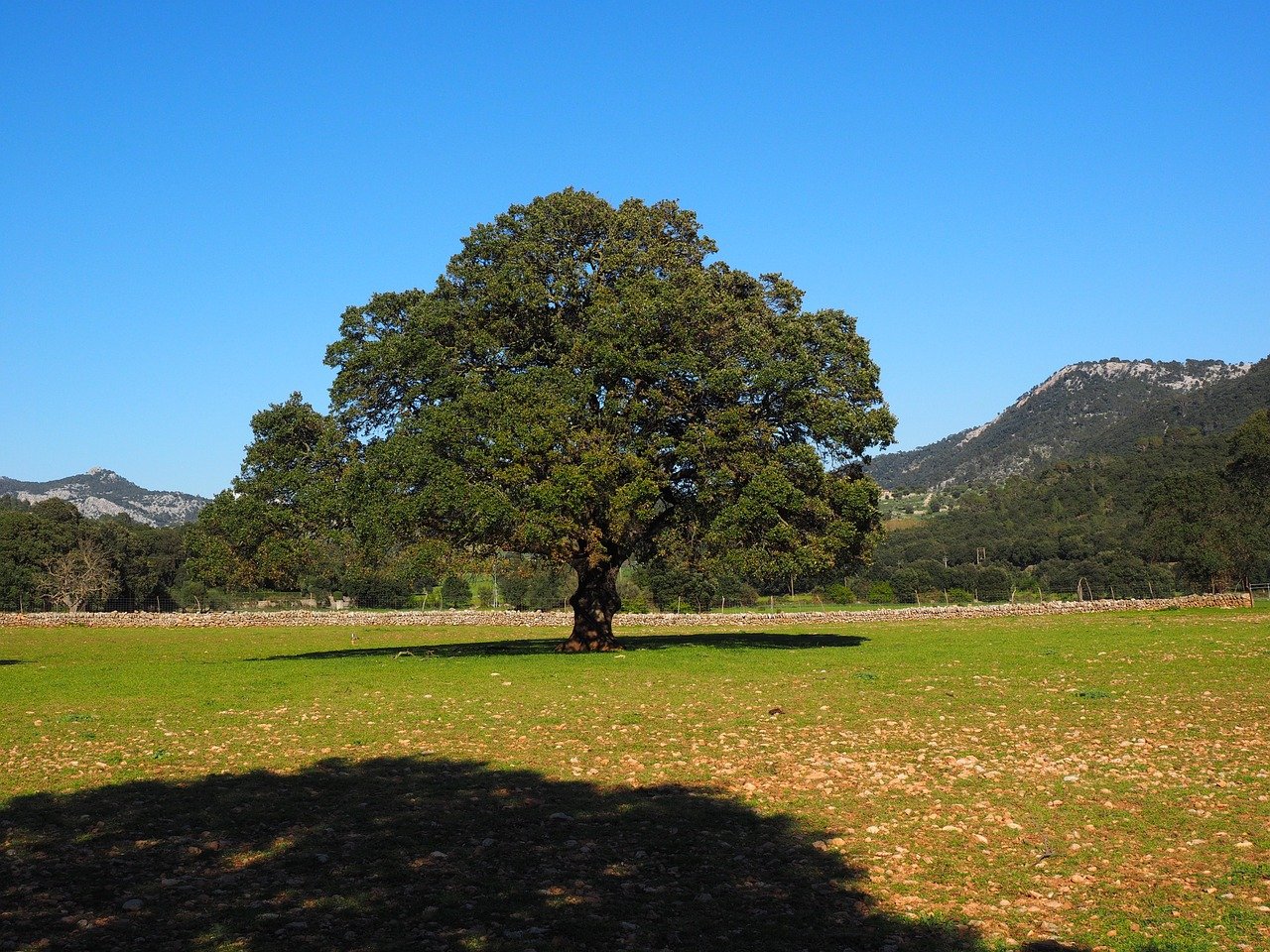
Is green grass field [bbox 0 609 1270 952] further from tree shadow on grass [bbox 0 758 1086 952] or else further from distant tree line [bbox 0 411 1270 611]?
distant tree line [bbox 0 411 1270 611]

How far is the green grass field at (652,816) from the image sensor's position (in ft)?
28.9

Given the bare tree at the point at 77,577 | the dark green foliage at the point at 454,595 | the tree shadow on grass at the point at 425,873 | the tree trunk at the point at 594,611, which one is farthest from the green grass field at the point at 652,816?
the dark green foliage at the point at 454,595

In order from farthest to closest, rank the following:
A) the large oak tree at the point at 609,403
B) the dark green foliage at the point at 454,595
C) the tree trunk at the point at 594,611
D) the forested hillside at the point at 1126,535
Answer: the dark green foliage at the point at 454,595 → the forested hillside at the point at 1126,535 → the tree trunk at the point at 594,611 → the large oak tree at the point at 609,403

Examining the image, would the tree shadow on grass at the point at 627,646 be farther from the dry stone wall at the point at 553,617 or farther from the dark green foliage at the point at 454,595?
the dark green foliage at the point at 454,595

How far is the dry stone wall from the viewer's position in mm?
76375

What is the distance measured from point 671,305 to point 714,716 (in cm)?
2073

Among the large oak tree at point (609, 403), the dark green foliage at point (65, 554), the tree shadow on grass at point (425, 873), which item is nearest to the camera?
the tree shadow on grass at point (425, 873)

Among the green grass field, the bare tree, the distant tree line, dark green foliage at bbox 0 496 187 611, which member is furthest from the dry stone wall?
the green grass field

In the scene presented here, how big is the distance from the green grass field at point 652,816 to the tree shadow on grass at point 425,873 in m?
0.04

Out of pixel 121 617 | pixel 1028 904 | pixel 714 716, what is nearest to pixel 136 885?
pixel 1028 904

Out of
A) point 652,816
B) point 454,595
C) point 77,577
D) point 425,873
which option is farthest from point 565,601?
point 425,873

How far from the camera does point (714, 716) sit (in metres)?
21.2

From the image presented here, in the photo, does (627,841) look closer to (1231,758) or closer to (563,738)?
(563,738)

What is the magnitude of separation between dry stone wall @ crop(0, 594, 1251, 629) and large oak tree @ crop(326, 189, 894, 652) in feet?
124
